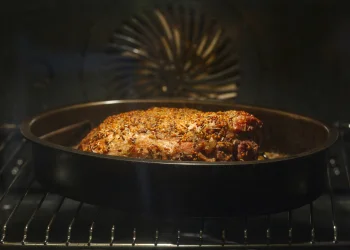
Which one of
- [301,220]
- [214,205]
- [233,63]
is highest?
[233,63]

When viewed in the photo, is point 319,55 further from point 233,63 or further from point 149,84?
point 149,84

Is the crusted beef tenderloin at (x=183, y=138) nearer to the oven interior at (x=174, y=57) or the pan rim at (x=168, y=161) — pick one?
the pan rim at (x=168, y=161)

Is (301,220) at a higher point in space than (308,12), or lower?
lower

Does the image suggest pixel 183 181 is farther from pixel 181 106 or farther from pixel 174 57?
pixel 174 57

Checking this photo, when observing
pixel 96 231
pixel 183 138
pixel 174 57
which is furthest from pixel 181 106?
pixel 96 231

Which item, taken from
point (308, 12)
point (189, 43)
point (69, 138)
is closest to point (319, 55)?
point (308, 12)

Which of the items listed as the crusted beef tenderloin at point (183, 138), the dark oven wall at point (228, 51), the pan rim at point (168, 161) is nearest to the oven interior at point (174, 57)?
the dark oven wall at point (228, 51)

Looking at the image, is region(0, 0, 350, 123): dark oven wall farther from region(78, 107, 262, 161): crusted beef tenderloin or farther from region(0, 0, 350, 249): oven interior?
region(78, 107, 262, 161): crusted beef tenderloin
